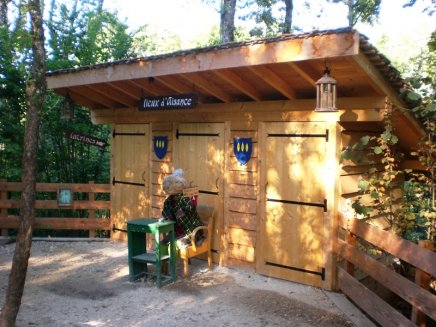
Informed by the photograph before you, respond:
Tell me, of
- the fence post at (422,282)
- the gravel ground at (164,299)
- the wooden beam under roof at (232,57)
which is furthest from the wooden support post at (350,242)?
the wooden beam under roof at (232,57)

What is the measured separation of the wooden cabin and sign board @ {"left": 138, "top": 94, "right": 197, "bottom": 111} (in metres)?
0.01

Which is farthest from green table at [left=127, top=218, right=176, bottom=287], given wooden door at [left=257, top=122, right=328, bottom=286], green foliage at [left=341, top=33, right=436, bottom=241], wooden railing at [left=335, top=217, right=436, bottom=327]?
green foliage at [left=341, top=33, right=436, bottom=241]

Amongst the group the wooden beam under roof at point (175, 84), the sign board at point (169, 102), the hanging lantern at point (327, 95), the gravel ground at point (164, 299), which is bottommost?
the gravel ground at point (164, 299)

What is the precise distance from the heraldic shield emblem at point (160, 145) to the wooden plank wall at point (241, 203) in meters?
1.22

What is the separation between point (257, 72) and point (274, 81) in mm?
272

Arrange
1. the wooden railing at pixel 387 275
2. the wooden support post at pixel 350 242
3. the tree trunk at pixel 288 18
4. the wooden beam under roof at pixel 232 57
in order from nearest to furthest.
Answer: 1. the wooden railing at pixel 387 275
2. the wooden beam under roof at pixel 232 57
3. the wooden support post at pixel 350 242
4. the tree trunk at pixel 288 18

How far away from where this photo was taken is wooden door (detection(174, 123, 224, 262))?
616 centimetres

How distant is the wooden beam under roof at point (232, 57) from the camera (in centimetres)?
392

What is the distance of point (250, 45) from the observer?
178 inches

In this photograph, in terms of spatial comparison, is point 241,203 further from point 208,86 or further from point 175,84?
point 175,84

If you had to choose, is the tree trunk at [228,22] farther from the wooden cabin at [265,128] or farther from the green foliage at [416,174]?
the green foliage at [416,174]

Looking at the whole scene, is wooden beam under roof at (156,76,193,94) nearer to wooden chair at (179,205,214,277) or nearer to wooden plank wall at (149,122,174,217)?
wooden plank wall at (149,122,174,217)

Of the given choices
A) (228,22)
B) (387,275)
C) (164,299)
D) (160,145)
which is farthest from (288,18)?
(387,275)

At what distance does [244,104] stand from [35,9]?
291cm
